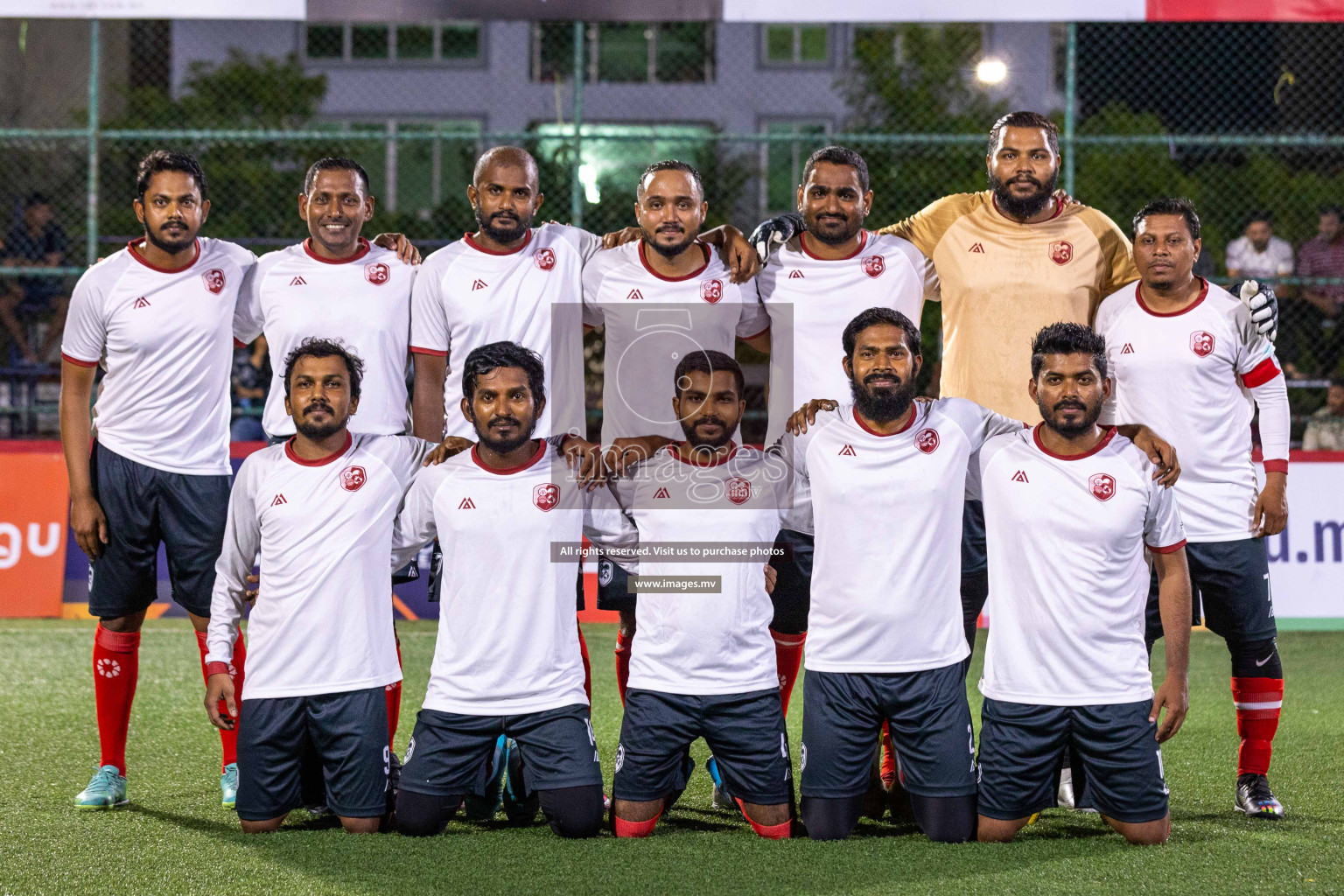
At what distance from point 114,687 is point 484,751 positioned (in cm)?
162

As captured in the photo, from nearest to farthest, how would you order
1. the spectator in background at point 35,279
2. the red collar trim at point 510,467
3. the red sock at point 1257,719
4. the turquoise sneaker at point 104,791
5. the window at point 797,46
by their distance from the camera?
the red collar trim at point 510,467 < the turquoise sneaker at point 104,791 < the red sock at point 1257,719 < the spectator in background at point 35,279 < the window at point 797,46

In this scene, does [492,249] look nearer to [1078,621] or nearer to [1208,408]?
[1078,621]

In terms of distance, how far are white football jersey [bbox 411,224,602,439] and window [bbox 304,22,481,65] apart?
22.2 metres

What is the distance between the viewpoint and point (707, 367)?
4531 mm

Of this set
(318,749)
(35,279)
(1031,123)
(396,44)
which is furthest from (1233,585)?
(396,44)

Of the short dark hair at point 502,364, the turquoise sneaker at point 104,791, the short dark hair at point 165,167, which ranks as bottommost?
the turquoise sneaker at point 104,791

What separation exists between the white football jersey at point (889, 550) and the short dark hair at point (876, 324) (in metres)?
0.26

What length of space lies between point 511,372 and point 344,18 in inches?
226

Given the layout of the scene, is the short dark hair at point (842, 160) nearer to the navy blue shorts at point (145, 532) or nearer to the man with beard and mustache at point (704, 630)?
the man with beard and mustache at point (704, 630)

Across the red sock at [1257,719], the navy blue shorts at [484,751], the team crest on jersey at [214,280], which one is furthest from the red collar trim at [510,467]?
the red sock at [1257,719]

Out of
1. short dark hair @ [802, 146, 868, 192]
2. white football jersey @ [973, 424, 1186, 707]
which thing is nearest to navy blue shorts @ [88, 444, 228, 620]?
short dark hair @ [802, 146, 868, 192]

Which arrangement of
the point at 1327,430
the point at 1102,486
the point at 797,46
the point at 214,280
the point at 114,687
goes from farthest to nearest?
the point at 797,46
the point at 1327,430
the point at 214,280
the point at 114,687
the point at 1102,486

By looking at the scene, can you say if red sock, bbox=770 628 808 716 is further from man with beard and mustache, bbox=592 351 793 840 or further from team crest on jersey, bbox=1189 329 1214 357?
team crest on jersey, bbox=1189 329 1214 357

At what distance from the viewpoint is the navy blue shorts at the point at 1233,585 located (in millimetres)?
4895
